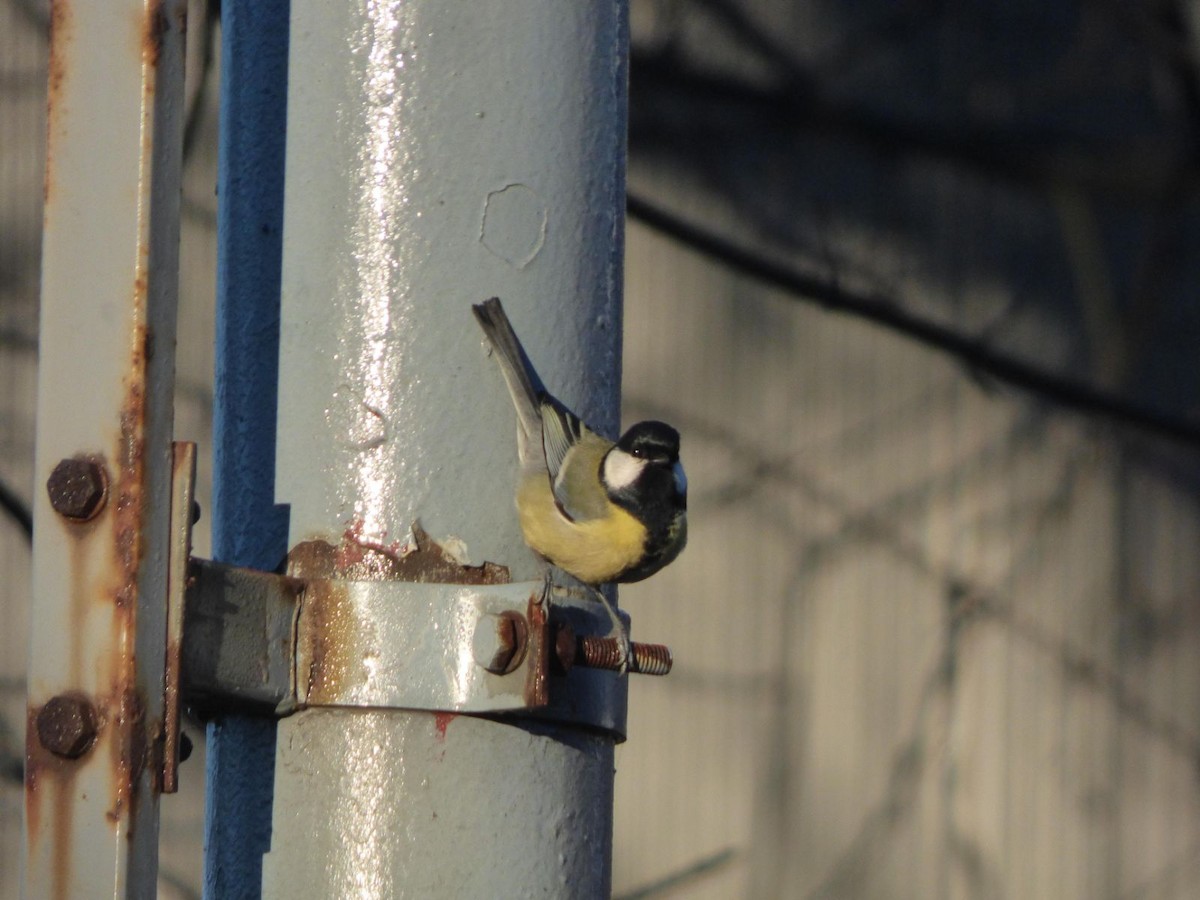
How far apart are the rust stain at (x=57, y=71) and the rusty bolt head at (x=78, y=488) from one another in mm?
169

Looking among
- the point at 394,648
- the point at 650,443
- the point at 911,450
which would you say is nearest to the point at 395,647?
the point at 394,648

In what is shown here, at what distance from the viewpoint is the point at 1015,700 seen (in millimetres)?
3734

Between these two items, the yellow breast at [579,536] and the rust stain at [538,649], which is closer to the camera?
the rust stain at [538,649]

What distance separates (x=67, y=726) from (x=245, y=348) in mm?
389

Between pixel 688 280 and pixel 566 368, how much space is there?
2.54m

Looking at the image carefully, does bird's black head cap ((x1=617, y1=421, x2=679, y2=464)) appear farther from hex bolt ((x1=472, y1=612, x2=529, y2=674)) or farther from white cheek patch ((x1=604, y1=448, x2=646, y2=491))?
hex bolt ((x1=472, y1=612, x2=529, y2=674))

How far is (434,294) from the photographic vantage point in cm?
119

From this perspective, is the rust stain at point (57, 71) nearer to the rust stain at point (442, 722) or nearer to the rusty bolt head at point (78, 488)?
the rusty bolt head at point (78, 488)

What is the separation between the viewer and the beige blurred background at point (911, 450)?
358cm

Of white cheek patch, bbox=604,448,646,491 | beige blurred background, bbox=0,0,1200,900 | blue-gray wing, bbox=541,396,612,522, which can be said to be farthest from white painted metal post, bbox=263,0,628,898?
beige blurred background, bbox=0,0,1200,900

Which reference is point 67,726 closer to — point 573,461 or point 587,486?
point 573,461

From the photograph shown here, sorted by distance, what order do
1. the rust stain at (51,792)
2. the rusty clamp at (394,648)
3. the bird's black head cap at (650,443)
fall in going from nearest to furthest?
the rust stain at (51,792), the rusty clamp at (394,648), the bird's black head cap at (650,443)

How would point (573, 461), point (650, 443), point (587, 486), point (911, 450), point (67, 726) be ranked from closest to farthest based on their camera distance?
point (67, 726) < point (573, 461) < point (650, 443) < point (587, 486) < point (911, 450)

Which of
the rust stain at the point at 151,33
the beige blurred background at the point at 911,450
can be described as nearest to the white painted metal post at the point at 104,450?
the rust stain at the point at 151,33
